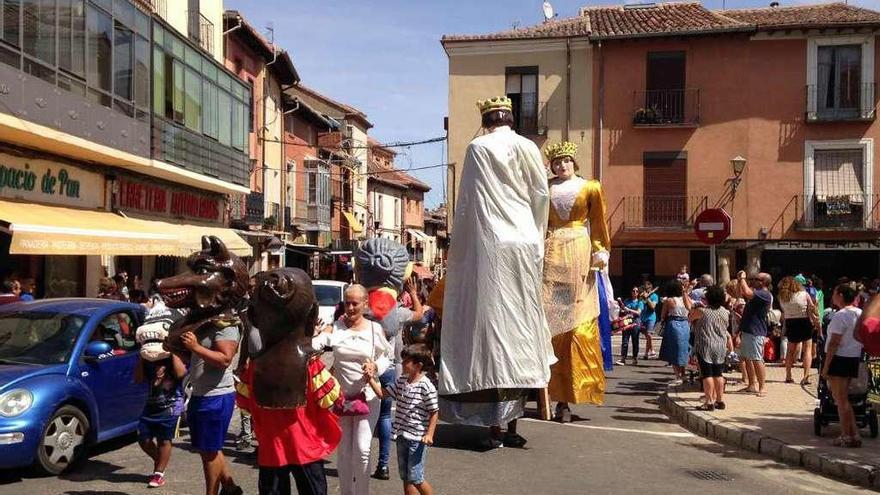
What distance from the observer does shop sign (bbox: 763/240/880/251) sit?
27.1m

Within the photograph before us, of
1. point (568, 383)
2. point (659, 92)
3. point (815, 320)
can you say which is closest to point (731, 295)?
point (815, 320)

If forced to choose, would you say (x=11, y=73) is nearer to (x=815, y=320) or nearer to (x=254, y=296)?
(x=254, y=296)

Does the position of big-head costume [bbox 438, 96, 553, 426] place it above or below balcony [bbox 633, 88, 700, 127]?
below

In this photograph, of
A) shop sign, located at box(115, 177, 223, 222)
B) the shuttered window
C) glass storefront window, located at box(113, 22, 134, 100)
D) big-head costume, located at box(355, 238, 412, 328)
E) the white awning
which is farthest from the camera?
the white awning

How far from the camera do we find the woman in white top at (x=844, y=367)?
7645 millimetres

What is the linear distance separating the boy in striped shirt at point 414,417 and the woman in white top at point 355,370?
12 centimetres

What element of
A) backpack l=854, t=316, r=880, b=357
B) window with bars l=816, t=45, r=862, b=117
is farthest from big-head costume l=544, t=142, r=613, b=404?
window with bars l=816, t=45, r=862, b=117

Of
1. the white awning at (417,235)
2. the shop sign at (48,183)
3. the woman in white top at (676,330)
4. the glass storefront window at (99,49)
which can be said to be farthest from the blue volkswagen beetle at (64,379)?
the white awning at (417,235)

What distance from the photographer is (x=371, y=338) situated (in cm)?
541

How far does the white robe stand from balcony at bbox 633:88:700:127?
22.9 metres

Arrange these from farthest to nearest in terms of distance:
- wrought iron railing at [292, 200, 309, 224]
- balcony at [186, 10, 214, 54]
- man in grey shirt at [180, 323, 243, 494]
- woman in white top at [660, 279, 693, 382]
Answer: wrought iron railing at [292, 200, 309, 224], balcony at [186, 10, 214, 54], woman in white top at [660, 279, 693, 382], man in grey shirt at [180, 323, 243, 494]

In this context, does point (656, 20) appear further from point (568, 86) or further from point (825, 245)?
point (825, 245)

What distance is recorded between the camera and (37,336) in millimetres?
7383

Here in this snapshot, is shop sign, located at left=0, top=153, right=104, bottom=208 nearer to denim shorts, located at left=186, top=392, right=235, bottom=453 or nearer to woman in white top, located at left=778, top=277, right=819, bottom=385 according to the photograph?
denim shorts, located at left=186, top=392, right=235, bottom=453
